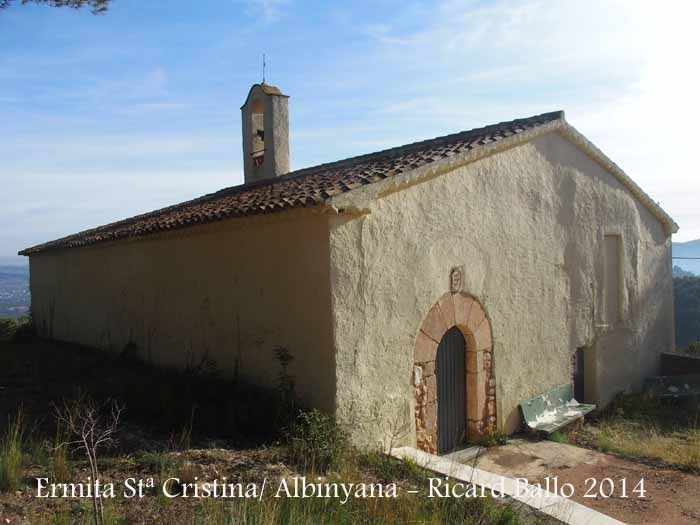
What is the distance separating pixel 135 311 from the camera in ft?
33.5

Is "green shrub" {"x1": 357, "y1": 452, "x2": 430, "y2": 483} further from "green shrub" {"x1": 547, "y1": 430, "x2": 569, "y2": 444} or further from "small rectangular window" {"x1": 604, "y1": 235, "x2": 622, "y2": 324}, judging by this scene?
"small rectangular window" {"x1": 604, "y1": 235, "x2": 622, "y2": 324}

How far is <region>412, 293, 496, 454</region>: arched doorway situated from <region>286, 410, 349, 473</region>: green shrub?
148cm

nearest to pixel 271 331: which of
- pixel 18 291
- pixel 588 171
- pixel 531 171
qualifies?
pixel 531 171

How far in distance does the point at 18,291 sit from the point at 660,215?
Answer: 57.5 m

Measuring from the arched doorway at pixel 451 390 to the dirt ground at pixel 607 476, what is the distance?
500 millimetres

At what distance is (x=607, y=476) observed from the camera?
7152 mm

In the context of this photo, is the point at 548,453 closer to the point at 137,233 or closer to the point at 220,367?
the point at 220,367

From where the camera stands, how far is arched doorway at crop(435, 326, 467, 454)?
7.91 m

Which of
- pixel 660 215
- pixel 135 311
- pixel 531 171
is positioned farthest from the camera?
pixel 660 215

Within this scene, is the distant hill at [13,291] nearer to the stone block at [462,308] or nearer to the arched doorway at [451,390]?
the arched doorway at [451,390]

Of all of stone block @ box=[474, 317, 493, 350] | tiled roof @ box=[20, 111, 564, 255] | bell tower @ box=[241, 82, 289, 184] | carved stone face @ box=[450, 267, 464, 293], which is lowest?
stone block @ box=[474, 317, 493, 350]

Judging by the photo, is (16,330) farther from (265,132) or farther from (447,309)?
(447,309)

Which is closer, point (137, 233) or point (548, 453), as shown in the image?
point (548, 453)

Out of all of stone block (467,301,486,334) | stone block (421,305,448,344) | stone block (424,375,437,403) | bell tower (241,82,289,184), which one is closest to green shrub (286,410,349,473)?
stone block (424,375,437,403)
